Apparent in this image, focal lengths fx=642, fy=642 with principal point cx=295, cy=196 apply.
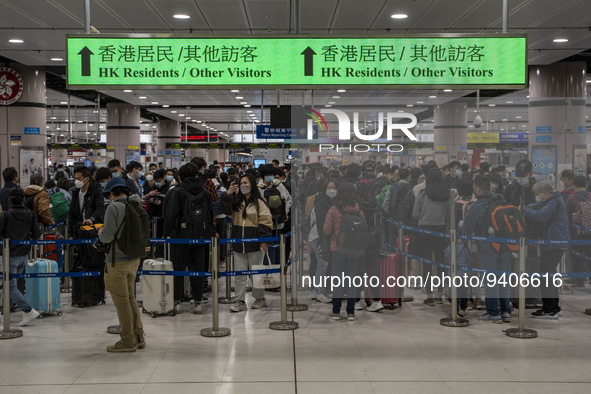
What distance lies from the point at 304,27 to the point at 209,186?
13.2 feet

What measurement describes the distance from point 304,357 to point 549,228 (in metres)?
3.86

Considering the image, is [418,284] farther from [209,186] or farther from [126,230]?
[126,230]

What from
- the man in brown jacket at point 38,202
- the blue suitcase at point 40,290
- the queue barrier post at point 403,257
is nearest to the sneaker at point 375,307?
the queue barrier post at point 403,257

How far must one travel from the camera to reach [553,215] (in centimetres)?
811

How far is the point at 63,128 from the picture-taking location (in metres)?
48.6

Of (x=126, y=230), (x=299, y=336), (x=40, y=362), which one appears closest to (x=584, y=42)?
(x=299, y=336)

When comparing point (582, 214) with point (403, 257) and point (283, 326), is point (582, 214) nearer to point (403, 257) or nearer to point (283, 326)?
point (403, 257)

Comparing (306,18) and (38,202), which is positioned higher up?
(306,18)

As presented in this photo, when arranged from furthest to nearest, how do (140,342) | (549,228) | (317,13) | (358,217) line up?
1. (317,13)
2. (549,228)
3. (358,217)
4. (140,342)

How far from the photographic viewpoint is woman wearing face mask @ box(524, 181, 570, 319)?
314 inches

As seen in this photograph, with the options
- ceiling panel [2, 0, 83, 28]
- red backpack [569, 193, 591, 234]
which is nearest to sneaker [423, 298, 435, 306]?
red backpack [569, 193, 591, 234]

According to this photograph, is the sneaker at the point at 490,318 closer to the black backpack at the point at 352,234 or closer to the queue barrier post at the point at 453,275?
the queue barrier post at the point at 453,275

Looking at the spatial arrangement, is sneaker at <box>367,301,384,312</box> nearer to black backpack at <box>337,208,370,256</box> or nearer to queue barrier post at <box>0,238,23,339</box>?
black backpack at <box>337,208,370,256</box>

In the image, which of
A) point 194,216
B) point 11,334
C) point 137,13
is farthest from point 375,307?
point 137,13
